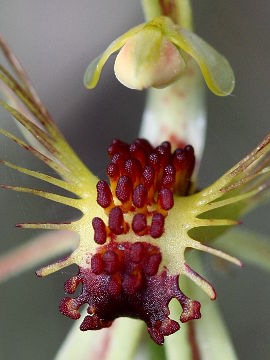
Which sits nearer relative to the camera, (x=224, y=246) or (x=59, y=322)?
(x=224, y=246)

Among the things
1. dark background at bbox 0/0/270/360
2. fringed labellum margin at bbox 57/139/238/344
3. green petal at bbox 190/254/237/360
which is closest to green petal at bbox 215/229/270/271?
green petal at bbox 190/254/237/360

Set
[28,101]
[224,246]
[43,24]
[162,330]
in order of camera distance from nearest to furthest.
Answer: [162,330], [28,101], [224,246], [43,24]

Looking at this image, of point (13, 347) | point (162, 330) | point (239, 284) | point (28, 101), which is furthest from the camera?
point (239, 284)

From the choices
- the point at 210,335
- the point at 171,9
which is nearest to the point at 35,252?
the point at 210,335

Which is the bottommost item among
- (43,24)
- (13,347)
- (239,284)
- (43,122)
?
(13,347)

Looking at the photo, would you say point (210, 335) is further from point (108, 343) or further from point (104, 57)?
point (104, 57)

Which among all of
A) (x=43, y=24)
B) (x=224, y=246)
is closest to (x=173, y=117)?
(x=224, y=246)

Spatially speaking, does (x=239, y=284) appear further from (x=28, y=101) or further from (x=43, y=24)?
(x=28, y=101)
